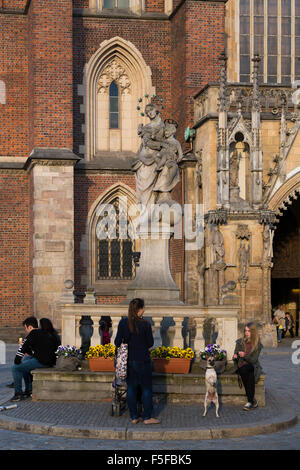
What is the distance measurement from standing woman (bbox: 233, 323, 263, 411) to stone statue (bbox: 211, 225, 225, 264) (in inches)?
461

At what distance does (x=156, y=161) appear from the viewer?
13555mm

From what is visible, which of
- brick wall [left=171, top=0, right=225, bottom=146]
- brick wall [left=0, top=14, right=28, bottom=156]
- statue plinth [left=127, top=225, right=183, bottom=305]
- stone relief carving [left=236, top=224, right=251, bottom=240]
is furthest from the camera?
brick wall [left=0, top=14, right=28, bottom=156]

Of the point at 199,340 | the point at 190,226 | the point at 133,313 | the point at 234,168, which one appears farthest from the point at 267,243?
the point at 133,313

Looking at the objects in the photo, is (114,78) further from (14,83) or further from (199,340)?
(199,340)

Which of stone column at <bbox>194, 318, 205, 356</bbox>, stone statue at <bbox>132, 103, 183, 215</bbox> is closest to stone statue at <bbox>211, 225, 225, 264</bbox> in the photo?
stone statue at <bbox>132, 103, 183, 215</bbox>

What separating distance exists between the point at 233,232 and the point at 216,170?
1.90m

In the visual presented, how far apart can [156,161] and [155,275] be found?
1861mm

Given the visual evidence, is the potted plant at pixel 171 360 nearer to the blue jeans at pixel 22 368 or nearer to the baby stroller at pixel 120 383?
the baby stroller at pixel 120 383

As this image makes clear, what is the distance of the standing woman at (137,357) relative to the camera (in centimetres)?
1049

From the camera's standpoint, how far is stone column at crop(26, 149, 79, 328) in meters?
26.0

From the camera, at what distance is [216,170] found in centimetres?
2431

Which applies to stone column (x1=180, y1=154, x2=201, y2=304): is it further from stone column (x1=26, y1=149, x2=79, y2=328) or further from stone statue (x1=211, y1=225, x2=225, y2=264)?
stone column (x1=26, y1=149, x2=79, y2=328)

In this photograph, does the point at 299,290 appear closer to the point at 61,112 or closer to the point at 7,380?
the point at 61,112

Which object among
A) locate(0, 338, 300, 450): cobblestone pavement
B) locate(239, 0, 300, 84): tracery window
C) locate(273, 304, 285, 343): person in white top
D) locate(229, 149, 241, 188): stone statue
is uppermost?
locate(239, 0, 300, 84): tracery window
